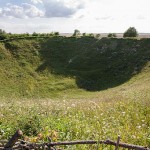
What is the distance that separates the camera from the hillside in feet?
168

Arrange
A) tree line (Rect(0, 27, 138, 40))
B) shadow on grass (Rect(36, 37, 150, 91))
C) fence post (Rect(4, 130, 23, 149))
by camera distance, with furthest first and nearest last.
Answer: tree line (Rect(0, 27, 138, 40)) → shadow on grass (Rect(36, 37, 150, 91)) → fence post (Rect(4, 130, 23, 149))

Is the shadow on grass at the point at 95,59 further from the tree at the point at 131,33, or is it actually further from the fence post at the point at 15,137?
the fence post at the point at 15,137

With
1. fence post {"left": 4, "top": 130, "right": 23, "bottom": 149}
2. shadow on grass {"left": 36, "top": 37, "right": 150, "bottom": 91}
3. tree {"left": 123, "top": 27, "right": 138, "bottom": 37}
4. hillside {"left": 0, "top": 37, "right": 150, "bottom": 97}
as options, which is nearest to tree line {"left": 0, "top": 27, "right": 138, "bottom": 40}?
tree {"left": 123, "top": 27, "right": 138, "bottom": 37}

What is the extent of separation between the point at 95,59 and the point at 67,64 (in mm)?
5436

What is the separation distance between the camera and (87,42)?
230ft

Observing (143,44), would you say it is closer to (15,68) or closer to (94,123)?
(15,68)

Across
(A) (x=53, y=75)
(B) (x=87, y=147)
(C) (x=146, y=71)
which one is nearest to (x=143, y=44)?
(C) (x=146, y=71)

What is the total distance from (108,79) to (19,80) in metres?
14.4

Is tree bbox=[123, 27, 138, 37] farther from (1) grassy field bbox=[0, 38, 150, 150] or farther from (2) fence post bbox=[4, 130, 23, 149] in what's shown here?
(2) fence post bbox=[4, 130, 23, 149]

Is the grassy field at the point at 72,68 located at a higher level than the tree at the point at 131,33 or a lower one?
lower

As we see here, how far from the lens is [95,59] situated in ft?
206

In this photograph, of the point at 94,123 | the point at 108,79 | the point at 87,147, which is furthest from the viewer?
the point at 108,79

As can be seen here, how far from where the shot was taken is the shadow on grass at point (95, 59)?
54.5m

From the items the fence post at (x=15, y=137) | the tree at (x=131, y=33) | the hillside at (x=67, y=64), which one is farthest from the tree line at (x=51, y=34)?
the fence post at (x=15, y=137)
